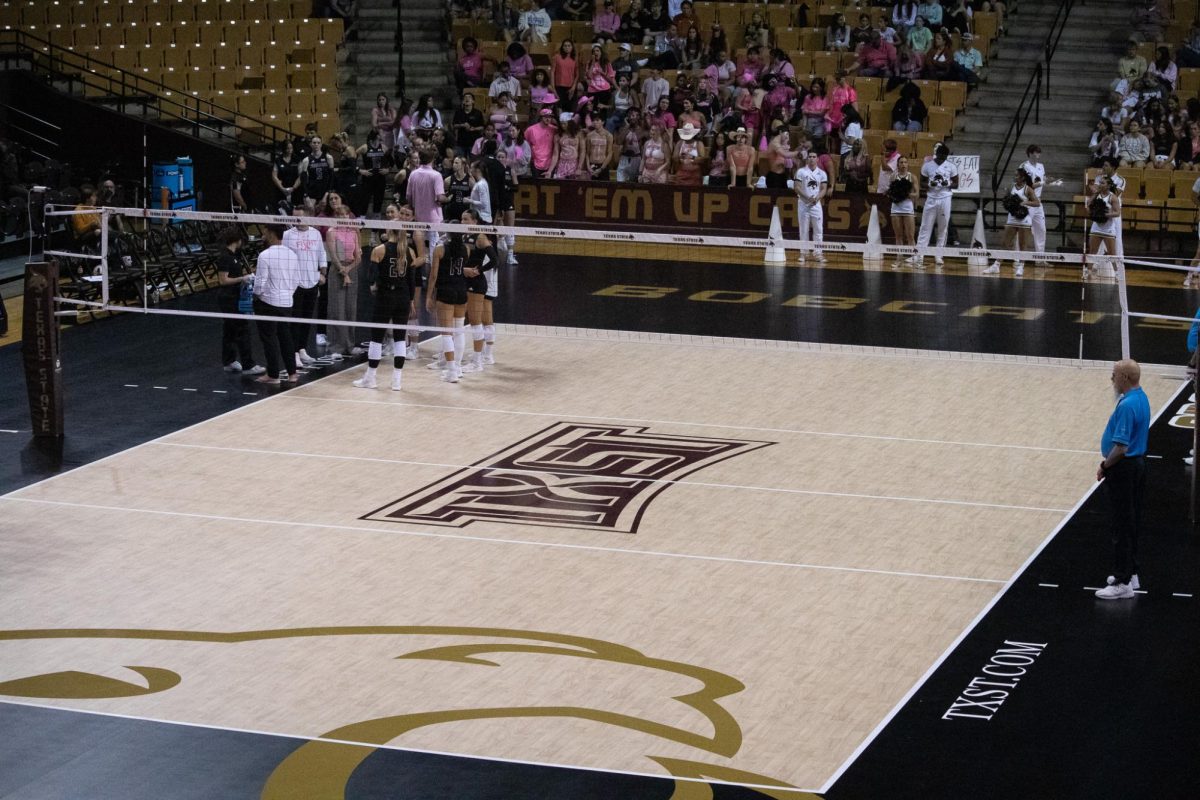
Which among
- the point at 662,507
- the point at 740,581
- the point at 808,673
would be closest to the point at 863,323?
the point at 662,507

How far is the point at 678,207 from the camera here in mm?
30094

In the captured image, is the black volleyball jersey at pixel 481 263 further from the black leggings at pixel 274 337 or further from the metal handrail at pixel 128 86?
the metal handrail at pixel 128 86

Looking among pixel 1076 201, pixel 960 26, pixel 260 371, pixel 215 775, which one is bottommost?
pixel 215 775

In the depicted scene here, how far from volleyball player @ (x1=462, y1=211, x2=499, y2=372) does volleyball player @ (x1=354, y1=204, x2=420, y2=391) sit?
2.27 ft

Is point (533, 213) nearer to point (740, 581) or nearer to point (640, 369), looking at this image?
point (640, 369)

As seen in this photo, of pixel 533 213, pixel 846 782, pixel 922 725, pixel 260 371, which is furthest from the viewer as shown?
pixel 533 213

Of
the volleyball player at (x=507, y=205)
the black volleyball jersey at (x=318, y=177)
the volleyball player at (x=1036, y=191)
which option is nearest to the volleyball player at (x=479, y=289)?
the volleyball player at (x=507, y=205)

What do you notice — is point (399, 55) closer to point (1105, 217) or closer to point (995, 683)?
point (1105, 217)

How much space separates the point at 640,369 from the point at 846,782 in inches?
432

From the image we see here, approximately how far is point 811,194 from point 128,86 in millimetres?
12882

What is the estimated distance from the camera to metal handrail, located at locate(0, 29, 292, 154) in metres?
31.8

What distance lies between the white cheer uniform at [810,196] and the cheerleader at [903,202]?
114 centimetres

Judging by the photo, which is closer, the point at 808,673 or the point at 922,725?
the point at 922,725

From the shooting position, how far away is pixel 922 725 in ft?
34.2
